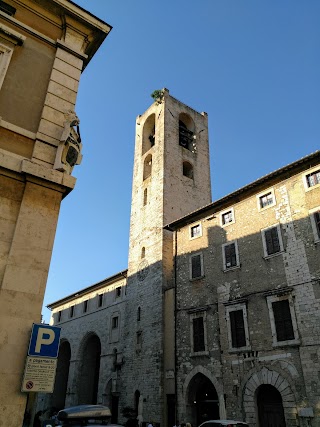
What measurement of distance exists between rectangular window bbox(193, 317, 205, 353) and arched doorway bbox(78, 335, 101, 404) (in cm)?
1448

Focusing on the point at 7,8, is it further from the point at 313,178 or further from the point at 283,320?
the point at 283,320

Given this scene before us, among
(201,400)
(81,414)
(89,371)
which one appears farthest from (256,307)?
(89,371)

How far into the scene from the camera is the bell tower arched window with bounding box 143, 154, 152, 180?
28445 mm

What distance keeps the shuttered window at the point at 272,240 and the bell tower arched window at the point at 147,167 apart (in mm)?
14085

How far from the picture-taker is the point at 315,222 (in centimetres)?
1453

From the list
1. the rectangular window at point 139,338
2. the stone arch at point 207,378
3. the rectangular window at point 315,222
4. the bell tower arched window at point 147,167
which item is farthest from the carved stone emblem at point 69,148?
the bell tower arched window at point 147,167

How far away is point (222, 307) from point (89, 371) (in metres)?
17.5

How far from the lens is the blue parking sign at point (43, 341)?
4863mm

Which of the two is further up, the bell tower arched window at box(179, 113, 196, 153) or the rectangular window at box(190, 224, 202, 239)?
the bell tower arched window at box(179, 113, 196, 153)

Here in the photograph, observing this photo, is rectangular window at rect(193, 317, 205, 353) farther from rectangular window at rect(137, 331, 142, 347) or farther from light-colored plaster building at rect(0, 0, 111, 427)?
light-colored plaster building at rect(0, 0, 111, 427)

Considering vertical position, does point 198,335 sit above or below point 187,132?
below

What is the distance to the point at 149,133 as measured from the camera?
31188 millimetres

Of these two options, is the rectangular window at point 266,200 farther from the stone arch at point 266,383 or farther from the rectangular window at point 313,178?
the stone arch at point 266,383

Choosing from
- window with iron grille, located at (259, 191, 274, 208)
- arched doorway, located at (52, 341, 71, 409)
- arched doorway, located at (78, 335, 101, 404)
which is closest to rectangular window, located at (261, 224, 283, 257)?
window with iron grille, located at (259, 191, 274, 208)
